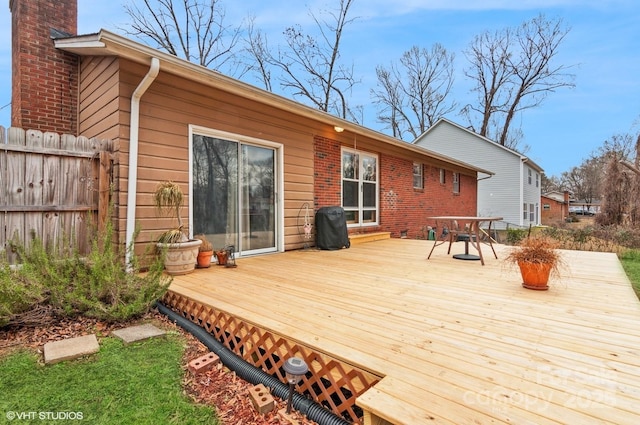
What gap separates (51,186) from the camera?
3611mm

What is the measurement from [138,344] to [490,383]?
2.35 metres

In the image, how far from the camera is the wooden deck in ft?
4.30

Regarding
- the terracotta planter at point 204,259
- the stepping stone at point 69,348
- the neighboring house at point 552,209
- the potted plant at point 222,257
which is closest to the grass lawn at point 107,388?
the stepping stone at point 69,348

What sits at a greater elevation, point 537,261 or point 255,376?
point 537,261

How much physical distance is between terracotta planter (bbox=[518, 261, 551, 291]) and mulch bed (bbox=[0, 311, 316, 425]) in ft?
8.88

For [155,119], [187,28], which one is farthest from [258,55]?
[155,119]

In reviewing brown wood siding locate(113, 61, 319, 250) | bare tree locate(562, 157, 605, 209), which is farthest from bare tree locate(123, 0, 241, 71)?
bare tree locate(562, 157, 605, 209)

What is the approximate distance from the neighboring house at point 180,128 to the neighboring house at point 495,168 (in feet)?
46.9

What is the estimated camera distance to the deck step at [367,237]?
6991 mm

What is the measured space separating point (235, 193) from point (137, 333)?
274 cm

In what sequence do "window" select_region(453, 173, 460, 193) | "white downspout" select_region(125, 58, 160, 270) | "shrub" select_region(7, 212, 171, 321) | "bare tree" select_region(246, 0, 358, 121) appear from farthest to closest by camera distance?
"bare tree" select_region(246, 0, 358, 121) → "window" select_region(453, 173, 460, 193) → "white downspout" select_region(125, 58, 160, 270) → "shrub" select_region(7, 212, 171, 321)

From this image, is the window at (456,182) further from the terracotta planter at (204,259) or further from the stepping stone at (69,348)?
the stepping stone at (69,348)

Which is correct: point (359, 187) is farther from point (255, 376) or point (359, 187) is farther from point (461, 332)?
point (255, 376)

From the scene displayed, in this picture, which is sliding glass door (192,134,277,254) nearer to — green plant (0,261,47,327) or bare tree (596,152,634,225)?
green plant (0,261,47,327)
